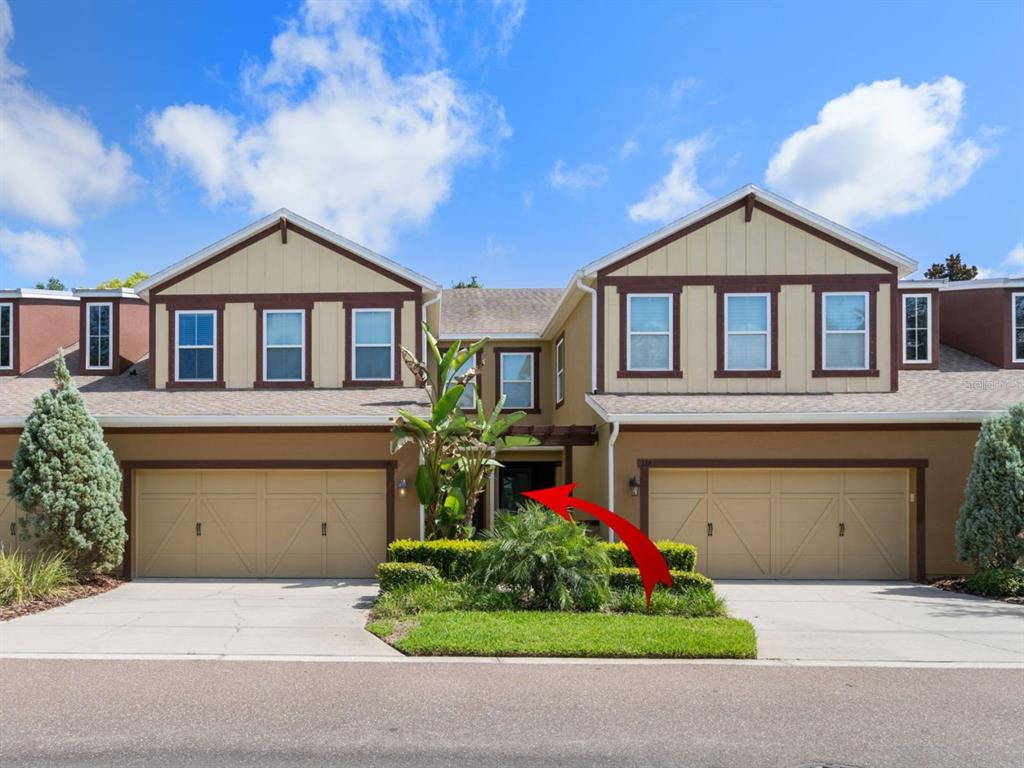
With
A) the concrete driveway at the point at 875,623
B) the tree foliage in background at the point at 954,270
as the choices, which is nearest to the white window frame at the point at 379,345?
the concrete driveway at the point at 875,623

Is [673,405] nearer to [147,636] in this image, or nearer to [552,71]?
[552,71]

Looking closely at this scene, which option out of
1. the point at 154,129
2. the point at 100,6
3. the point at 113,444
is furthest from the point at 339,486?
the point at 100,6

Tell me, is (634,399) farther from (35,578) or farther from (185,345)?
(35,578)

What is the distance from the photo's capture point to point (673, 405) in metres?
14.2

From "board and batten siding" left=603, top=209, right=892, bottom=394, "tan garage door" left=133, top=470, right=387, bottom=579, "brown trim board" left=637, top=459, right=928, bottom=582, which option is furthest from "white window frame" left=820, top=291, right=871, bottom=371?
"tan garage door" left=133, top=470, right=387, bottom=579

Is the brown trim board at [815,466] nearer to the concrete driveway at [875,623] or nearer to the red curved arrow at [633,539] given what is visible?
the concrete driveway at [875,623]

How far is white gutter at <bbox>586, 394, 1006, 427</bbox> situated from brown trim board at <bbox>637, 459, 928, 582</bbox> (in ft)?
2.42

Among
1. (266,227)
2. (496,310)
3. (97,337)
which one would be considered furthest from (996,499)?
(97,337)

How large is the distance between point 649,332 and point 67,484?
10.3 m

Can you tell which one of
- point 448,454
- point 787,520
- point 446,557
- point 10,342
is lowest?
point 446,557

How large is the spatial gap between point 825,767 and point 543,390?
1555 centimetres

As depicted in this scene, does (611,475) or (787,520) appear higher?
(611,475)

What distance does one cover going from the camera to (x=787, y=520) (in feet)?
46.4

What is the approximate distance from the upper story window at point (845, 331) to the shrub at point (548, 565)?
24.1 ft
